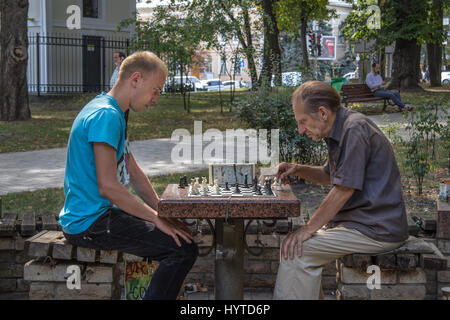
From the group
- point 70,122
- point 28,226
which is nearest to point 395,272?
point 28,226

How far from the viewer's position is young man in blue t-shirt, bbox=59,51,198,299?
11.3ft

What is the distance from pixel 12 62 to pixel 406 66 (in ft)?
48.5

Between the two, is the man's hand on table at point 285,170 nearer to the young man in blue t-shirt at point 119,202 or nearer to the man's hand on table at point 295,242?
the man's hand on table at point 295,242

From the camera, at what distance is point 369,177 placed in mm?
A: 3559

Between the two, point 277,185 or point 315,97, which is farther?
point 277,185

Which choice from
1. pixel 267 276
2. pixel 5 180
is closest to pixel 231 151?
pixel 5 180

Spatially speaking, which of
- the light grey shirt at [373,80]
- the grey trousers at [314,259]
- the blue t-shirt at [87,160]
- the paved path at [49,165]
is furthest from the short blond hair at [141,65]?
the light grey shirt at [373,80]

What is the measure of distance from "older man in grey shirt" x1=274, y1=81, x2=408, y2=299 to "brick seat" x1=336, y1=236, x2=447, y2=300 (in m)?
0.12

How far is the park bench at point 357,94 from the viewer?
18.0m

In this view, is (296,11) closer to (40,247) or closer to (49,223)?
(49,223)

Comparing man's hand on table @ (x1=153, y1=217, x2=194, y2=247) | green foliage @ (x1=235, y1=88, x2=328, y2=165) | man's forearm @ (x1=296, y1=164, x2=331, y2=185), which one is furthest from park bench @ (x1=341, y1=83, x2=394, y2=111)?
man's hand on table @ (x1=153, y1=217, x2=194, y2=247)

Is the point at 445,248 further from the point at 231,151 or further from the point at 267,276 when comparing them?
the point at 231,151

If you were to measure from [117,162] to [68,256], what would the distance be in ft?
2.22

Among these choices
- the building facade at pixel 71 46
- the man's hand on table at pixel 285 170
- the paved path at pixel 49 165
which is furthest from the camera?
the building facade at pixel 71 46
